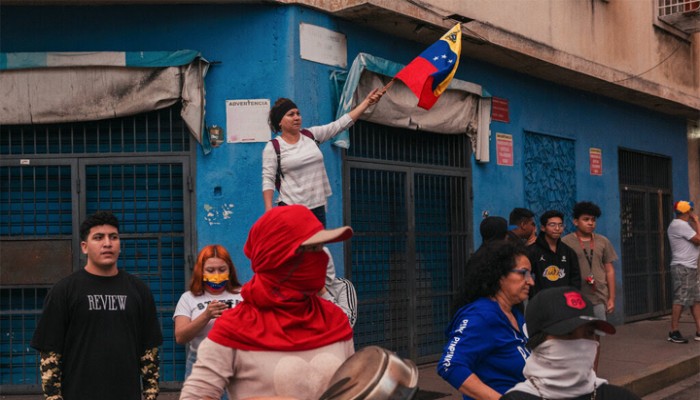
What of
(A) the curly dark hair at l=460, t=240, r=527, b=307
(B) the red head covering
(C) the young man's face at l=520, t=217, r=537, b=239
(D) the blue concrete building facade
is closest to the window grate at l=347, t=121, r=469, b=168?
(D) the blue concrete building facade

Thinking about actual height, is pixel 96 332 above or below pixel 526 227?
below

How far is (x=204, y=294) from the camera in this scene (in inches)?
214

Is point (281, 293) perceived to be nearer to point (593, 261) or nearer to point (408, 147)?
point (593, 261)

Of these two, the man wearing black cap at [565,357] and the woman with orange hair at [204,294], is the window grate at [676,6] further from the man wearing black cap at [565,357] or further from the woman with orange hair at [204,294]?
the man wearing black cap at [565,357]

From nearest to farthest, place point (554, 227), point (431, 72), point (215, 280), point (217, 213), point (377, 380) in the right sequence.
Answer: point (377, 380)
point (215, 280)
point (431, 72)
point (554, 227)
point (217, 213)

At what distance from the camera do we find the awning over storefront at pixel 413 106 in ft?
26.0

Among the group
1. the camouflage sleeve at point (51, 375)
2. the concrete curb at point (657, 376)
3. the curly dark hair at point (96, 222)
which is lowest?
the concrete curb at point (657, 376)

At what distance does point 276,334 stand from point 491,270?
1585 millimetres

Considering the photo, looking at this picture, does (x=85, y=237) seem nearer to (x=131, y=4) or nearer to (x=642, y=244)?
(x=131, y=4)

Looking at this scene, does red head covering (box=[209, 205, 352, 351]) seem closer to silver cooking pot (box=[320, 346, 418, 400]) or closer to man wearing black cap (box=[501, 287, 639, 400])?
silver cooking pot (box=[320, 346, 418, 400])

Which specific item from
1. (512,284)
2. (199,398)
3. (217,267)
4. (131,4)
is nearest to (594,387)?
(512,284)

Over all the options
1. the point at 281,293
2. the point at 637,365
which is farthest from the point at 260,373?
the point at 637,365

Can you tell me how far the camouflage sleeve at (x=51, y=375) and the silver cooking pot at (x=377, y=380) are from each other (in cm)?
224

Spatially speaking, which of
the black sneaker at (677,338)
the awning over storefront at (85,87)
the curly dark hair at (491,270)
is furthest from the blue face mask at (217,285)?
the black sneaker at (677,338)
